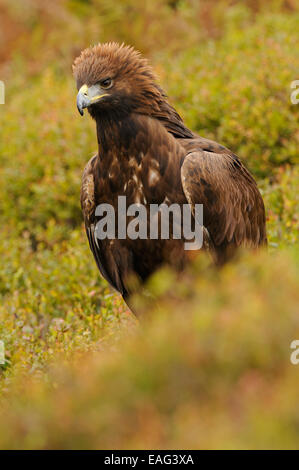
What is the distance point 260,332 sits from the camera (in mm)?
2797

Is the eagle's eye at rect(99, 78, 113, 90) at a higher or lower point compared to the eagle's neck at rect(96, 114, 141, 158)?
higher

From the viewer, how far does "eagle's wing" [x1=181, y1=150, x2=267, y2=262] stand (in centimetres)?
549

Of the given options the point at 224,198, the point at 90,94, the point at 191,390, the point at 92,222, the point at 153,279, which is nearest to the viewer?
the point at 191,390

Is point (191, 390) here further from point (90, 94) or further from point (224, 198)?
point (90, 94)

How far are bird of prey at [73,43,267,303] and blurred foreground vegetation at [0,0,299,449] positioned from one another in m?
0.41

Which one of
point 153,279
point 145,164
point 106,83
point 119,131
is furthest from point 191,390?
point 106,83

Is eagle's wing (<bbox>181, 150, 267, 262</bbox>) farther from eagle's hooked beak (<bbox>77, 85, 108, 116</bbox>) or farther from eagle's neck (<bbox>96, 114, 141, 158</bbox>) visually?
eagle's hooked beak (<bbox>77, 85, 108, 116</bbox>)

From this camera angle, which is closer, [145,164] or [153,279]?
[153,279]

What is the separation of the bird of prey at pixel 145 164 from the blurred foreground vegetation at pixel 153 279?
1.36ft

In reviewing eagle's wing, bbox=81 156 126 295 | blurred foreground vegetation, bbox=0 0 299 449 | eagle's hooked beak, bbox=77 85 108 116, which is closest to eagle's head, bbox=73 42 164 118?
eagle's hooked beak, bbox=77 85 108 116

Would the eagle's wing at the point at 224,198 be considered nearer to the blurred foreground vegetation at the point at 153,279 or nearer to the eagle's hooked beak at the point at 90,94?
the blurred foreground vegetation at the point at 153,279

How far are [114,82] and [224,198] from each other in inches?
43.9

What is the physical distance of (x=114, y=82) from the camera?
5625 mm

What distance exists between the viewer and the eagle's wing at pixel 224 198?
18.0ft
